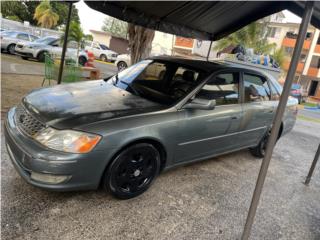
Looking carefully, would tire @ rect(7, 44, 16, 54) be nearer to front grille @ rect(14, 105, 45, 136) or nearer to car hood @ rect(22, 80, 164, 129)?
car hood @ rect(22, 80, 164, 129)

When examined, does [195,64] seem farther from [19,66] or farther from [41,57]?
[41,57]

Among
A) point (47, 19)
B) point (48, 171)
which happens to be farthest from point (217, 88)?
point (47, 19)

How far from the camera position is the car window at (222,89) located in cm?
343

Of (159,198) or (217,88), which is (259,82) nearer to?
(217,88)

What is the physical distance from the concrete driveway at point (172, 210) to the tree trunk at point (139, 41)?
4255 mm

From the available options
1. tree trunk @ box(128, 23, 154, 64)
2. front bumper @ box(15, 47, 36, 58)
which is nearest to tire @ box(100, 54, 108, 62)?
front bumper @ box(15, 47, 36, 58)

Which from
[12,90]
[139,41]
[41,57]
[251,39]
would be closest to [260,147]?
[139,41]

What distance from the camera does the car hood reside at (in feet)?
8.47

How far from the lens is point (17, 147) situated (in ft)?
8.33

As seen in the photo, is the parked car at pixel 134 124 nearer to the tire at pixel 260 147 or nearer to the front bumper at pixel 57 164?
the front bumper at pixel 57 164

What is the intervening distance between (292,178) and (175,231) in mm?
2619

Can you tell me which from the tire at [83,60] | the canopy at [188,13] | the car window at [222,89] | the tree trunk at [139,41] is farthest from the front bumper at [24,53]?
the car window at [222,89]

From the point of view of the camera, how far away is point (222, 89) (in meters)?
3.67

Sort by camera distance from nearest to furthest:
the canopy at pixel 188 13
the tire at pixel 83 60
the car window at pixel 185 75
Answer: the car window at pixel 185 75, the canopy at pixel 188 13, the tire at pixel 83 60
